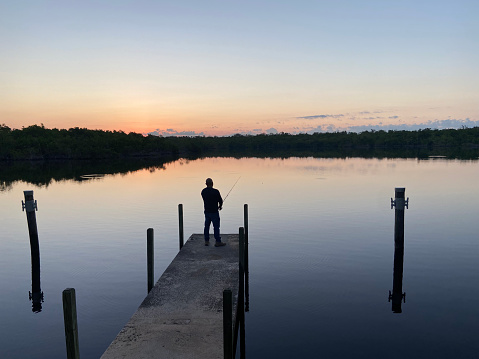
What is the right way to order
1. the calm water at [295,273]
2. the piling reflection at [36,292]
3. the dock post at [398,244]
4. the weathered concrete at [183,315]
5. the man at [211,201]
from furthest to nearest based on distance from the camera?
the man at [211,201] → the piling reflection at [36,292] → the dock post at [398,244] → the calm water at [295,273] → the weathered concrete at [183,315]

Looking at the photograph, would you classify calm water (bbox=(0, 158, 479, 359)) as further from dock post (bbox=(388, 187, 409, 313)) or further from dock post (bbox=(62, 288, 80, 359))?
dock post (bbox=(62, 288, 80, 359))

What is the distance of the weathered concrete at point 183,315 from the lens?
7329mm

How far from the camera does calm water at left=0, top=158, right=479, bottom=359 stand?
34.0 ft

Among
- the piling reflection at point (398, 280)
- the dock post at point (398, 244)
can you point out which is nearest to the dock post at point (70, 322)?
the dock post at point (398, 244)

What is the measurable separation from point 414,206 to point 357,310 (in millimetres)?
19931

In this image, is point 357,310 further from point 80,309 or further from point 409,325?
point 80,309

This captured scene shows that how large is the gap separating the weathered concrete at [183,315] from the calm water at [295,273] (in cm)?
175

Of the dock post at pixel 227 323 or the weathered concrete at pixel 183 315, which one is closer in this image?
the dock post at pixel 227 323

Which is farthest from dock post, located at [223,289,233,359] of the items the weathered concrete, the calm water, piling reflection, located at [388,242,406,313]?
piling reflection, located at [388,242,406,313]

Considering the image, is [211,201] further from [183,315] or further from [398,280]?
[398,280]

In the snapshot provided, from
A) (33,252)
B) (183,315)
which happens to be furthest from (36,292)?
(183,315)

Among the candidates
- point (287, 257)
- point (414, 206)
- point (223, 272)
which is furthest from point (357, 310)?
point (414, 206)

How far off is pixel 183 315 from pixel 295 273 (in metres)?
7.27

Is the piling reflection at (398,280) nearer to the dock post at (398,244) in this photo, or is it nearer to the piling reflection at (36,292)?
the dock post at (398,244)
